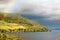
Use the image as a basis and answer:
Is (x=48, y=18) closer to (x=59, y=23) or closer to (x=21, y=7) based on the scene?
(x=59, y=23)

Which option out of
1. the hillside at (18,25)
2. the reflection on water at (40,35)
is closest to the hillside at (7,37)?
the reflection on water at (40,35)

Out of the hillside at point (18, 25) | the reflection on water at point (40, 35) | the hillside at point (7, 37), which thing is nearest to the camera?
the hillside at point (7, 37)

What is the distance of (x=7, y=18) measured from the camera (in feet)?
34.0

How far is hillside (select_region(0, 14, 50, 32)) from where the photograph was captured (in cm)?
1020

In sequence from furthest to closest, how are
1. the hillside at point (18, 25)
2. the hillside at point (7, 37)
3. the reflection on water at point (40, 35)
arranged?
the reflection on water at point (40, 35), the hillside at point (18, 25), the hillside at point (7, 37)

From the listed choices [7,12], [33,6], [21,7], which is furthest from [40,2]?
[7,12]

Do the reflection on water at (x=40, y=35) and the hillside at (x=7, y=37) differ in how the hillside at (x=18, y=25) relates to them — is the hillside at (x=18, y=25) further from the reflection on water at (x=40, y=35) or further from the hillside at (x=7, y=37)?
the hillside at (x=7, y=37)

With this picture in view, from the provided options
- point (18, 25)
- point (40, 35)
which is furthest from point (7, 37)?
point (40, 35)

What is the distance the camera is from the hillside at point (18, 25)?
33.4 feet

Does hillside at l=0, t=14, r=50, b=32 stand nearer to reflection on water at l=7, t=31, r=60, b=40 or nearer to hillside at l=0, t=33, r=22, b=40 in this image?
reflection on water at l=7, t=31, r=60, b=40

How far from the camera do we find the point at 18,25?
34.3ft

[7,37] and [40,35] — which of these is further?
[40,35]

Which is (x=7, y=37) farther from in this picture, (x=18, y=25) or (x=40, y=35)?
(x=40, y=35)

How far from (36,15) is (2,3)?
2.13 meters
